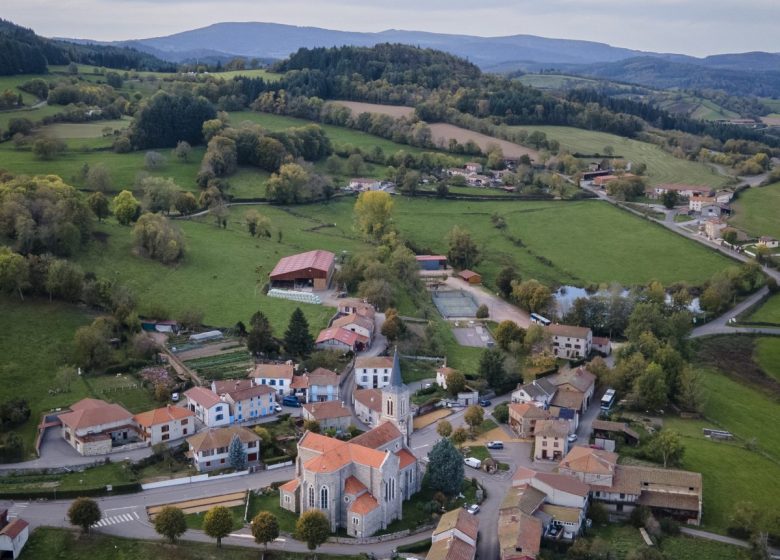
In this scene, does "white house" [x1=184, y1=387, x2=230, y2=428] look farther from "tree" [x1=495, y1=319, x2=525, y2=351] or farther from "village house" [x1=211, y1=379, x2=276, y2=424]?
"tree" [x1=495, y1=319, x2=525, y2=351]

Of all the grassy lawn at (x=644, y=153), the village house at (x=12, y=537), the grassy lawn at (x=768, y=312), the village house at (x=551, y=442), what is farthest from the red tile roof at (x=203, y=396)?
the grassy lawn at (x=644, y=153)

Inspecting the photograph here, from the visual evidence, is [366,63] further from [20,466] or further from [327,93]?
[20,466]

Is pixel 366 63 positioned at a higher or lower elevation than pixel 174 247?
higher

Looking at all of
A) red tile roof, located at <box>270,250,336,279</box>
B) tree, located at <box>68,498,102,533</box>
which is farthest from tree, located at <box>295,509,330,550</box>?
red tile roof, located at <box>270,250,336,279</box>

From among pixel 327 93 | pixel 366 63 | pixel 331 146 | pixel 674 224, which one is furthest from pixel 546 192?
pixel 366 63

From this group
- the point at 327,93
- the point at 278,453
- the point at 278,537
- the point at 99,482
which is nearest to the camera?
the point at 278,537

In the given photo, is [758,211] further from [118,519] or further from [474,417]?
[118,519]
